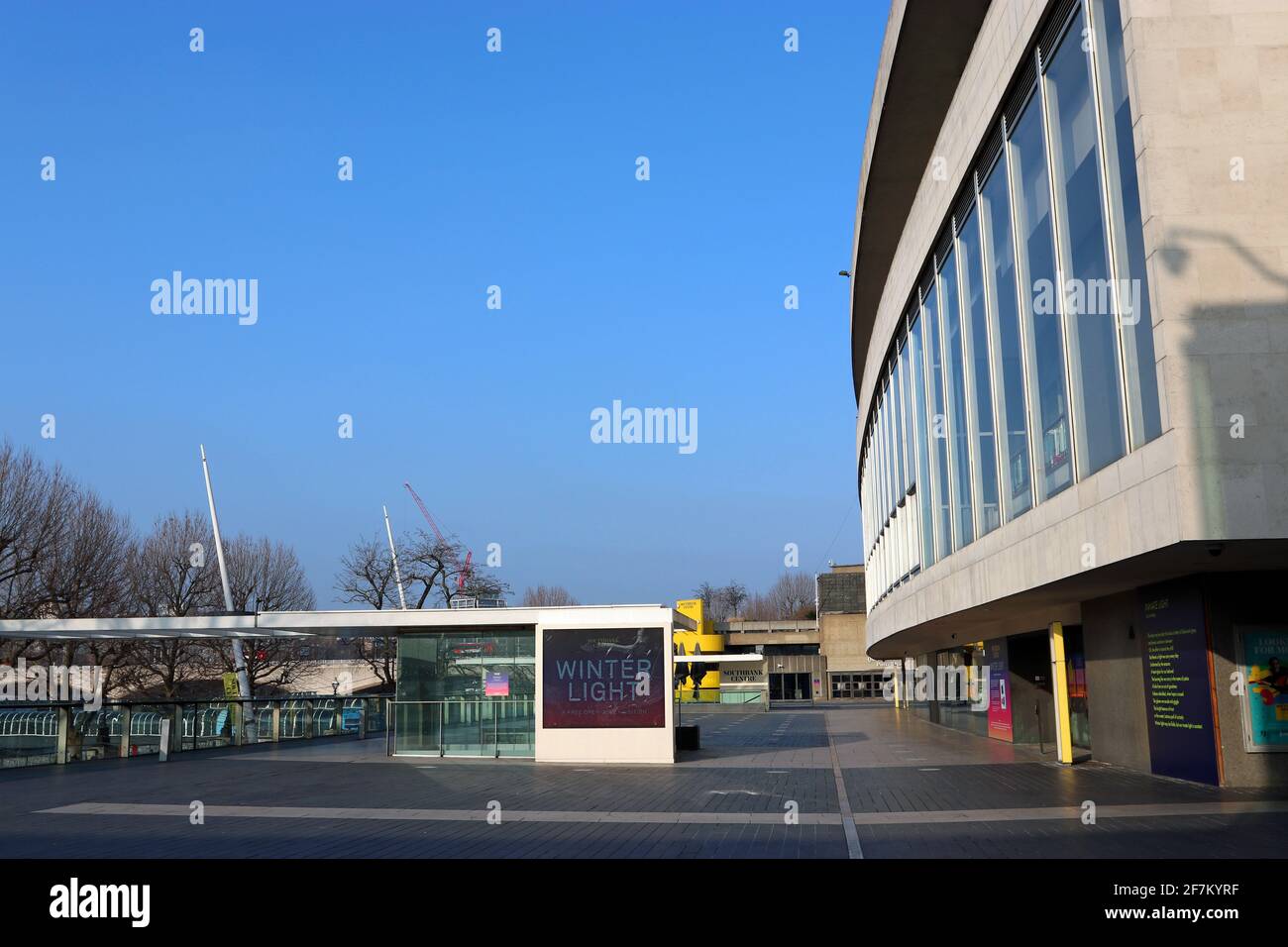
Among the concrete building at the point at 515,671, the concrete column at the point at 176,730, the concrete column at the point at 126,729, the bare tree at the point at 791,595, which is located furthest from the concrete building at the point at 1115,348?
the bare tree at the point at 791,595

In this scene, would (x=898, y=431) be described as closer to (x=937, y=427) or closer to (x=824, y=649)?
(x=937, y=427)

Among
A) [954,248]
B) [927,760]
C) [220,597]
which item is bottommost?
[927,760]

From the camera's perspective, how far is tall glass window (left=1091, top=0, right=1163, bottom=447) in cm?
1227

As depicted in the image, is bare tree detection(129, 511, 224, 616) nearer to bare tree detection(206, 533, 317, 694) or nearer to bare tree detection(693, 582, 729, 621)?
bare tree detection(206, 533, 317, 694)

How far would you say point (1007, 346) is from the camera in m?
17.8

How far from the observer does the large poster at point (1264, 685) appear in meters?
14.3

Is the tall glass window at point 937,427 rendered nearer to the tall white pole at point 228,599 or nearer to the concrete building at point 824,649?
the tall white pole at point 228,599

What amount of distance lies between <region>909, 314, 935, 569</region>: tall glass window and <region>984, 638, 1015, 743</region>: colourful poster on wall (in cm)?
381

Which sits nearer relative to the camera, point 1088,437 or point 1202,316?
point 1202,316
